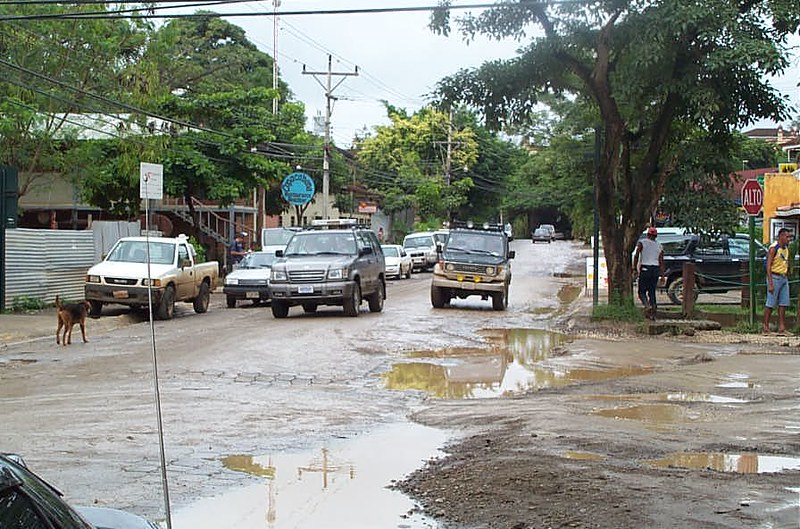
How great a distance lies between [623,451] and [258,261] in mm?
21018

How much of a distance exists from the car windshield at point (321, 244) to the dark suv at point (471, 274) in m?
3.08

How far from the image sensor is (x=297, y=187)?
4016cm

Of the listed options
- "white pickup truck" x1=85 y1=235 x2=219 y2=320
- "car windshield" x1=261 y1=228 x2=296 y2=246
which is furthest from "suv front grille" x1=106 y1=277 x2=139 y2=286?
"car windshield" x1=261 y1=228 x2=296 y2=246

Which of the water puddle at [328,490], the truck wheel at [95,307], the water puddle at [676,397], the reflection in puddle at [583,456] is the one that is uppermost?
the truck wheel at [95,307]

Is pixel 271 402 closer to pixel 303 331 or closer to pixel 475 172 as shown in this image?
pixel 303 331

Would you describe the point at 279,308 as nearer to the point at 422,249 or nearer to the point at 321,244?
the point at 321,244

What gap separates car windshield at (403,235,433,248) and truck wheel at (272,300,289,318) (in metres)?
26.9

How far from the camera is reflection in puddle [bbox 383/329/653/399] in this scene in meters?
13.4

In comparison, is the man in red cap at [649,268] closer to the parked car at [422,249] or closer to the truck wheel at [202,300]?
the truck wheel at [202,300]

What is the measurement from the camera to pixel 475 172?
81812 mm

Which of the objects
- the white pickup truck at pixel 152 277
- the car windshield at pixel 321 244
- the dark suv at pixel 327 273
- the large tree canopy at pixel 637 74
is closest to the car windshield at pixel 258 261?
the white pickup truck at pixel 152 277

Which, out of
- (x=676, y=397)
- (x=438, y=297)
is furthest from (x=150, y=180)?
(x=438, y=297)

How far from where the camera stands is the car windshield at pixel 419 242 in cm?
4997

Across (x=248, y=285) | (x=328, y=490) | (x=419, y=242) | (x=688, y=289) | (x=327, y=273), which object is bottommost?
(x=328, y=490)
